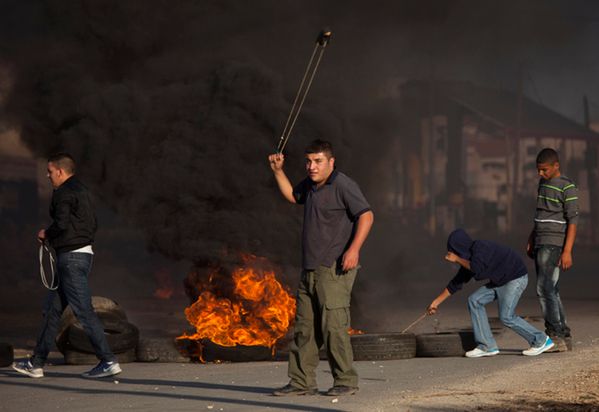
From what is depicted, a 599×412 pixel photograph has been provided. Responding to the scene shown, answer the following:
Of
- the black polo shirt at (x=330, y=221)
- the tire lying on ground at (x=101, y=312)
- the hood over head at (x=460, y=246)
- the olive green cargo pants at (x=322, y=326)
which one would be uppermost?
the black polo shirt at (x=330, y=221)

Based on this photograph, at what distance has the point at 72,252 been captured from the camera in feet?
29.9

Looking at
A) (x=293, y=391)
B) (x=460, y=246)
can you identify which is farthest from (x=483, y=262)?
(x=293, y=391)

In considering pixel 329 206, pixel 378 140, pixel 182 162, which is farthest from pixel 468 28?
pixel 329 206

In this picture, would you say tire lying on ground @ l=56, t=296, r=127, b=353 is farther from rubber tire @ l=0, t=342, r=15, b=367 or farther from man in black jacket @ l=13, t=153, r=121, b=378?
man in black jacket @ l=13, t=153, r=121, b=378

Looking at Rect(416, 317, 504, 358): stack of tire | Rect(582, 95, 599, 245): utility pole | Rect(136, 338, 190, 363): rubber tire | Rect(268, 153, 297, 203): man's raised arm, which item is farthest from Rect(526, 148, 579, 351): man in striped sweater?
Rect(582, 95, 599, 245): utility pole

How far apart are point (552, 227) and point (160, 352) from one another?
4160 mm

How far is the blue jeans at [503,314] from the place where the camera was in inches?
402

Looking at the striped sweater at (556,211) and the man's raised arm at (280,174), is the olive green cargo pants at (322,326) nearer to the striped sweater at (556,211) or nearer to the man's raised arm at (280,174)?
the man's raised arm at (280,174)

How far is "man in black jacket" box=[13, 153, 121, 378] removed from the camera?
9086mm

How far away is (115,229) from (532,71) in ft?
64.3

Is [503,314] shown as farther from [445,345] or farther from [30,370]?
[30,370]

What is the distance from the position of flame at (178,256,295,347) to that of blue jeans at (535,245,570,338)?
121 inches

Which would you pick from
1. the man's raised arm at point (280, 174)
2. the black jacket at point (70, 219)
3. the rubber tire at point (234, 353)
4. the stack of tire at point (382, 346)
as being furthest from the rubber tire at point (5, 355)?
the man's raised arm at point (280, 174)

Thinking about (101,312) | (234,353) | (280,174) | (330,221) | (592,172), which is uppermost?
(592,172)
